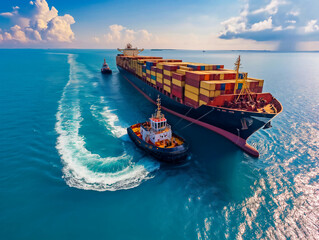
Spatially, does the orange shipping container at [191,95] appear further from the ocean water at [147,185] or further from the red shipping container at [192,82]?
the ocean water at [147,185]

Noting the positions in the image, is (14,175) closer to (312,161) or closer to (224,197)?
(224,197)

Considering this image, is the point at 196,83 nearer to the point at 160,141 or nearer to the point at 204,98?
the point at 204,98

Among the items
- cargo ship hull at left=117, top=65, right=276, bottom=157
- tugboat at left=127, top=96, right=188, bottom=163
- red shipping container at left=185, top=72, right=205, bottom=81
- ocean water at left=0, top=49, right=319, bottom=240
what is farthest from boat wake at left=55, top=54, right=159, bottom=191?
A: red shipping container at left=185, top=72, right=205, bottom=81

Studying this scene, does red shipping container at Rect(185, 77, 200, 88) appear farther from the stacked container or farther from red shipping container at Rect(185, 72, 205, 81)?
red shipping container at Rect(185, 72, 205, 81)

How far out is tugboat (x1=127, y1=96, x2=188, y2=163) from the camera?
66.6ft

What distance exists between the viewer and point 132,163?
2052cm

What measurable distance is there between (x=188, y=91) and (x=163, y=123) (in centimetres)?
1134

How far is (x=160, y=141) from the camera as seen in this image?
73.4 ft

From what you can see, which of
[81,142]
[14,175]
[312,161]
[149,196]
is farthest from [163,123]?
[312,161]

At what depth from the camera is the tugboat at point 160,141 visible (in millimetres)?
20312

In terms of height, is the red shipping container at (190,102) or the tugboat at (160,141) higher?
the red shipping container at (190,102)

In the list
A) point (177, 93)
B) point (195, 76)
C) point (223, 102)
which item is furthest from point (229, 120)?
point (177, 93)

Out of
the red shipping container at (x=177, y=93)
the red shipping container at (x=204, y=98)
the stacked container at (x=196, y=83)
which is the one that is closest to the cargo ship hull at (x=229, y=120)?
the red shipping container at (x=204, y=98)

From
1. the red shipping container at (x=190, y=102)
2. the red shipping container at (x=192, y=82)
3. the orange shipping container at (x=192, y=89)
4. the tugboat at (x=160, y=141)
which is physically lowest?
the tugboat at (x=160, y=141)
